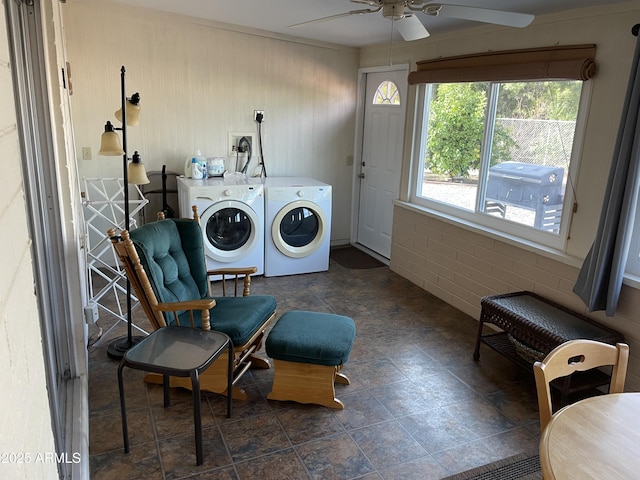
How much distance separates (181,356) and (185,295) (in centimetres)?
68

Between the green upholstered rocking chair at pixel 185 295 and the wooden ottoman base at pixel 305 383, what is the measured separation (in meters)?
0.21

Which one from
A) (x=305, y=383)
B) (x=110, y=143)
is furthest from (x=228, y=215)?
(x=305, y=383)

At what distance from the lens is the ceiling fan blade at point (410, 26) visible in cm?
239

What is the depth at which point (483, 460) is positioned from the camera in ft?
7.26

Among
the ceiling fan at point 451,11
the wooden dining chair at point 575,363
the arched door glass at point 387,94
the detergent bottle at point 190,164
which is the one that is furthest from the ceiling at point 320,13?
the wooden dining chair at point 575,363

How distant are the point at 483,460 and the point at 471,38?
9.76 feet

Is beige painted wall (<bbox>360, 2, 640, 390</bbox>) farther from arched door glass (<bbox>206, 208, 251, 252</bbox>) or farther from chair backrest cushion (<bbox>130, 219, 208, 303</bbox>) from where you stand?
chair backrest cushion (<bbox>130, 219, 208, 303</bbox>)

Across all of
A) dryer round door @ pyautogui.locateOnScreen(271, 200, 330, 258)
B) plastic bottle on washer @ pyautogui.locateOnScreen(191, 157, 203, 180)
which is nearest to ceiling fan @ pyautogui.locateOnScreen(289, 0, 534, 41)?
dryer round door @ pyautogui.locateOnScreen(271, 200, 330, 258)

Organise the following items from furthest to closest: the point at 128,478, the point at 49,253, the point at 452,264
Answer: the point at 452,264
the point at 49,253
the point at 128,478

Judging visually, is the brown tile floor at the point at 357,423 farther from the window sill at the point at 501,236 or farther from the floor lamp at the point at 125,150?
the window sill at the point at 501,236

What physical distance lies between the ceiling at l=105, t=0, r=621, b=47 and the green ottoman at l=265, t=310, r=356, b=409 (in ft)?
6.94

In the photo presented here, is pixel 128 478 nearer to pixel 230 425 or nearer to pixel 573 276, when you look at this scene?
pixel 230 425

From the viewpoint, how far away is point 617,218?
2533 mm

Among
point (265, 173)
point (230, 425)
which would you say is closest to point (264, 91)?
point (265, 173)
